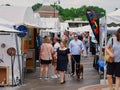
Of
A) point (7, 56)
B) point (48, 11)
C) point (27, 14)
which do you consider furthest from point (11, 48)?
point (48, 11)

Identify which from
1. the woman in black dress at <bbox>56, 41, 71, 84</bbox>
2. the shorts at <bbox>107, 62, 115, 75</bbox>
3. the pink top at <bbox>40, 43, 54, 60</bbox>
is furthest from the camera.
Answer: the pink top at <bbox>40, 43, 54, 60</bbox>

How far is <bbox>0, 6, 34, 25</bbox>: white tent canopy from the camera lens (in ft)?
46.6

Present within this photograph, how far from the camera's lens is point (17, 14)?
14.6 m

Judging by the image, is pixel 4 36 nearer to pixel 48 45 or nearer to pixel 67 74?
pixel 48 45

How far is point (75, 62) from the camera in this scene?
51.5ft

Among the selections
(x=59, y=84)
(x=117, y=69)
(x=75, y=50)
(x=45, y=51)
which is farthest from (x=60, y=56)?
(x=117, y=69)

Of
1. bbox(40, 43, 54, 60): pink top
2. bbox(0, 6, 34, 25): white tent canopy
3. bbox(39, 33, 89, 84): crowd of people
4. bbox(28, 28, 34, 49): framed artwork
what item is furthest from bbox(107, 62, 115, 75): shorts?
bbox(28, 28, 34, 49): framed artwork

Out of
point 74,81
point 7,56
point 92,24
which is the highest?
point 92,24

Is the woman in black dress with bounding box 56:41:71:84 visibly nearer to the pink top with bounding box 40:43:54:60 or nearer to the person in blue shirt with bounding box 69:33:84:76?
the pink top with bounding box 40:43:54:60

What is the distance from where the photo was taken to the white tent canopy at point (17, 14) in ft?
46.6

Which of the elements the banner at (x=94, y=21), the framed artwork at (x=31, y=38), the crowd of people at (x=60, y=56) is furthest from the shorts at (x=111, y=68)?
the framed artwork at (x=31, y=38)

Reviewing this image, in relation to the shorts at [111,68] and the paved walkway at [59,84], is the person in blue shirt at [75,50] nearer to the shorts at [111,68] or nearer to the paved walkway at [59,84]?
the paved walkway at [59,84]

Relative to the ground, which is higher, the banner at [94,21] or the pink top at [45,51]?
the banner at [94,21]

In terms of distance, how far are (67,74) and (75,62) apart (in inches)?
48.8
